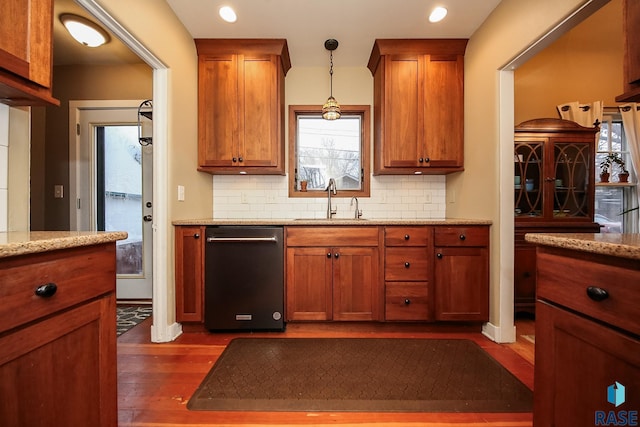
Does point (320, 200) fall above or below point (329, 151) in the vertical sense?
below

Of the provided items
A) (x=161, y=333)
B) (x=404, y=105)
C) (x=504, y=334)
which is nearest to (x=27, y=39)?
(x=161, y=333)

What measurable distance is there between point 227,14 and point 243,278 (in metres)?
2.06

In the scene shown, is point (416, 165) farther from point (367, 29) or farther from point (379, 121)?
point (367, 29)

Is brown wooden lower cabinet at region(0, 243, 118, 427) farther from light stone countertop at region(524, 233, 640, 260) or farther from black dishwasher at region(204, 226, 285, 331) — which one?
light stone countertop at region(524, 233, 640, 260)

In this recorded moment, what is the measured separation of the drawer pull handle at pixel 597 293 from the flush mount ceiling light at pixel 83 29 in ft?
11.4

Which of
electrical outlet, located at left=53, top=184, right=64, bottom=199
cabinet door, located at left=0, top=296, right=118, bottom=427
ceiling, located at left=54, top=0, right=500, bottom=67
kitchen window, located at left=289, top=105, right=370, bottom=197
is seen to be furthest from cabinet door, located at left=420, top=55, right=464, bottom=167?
electrical outlet, located at left=53, top=184, right=64, bottom=199

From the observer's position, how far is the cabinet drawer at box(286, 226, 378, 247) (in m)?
2.19

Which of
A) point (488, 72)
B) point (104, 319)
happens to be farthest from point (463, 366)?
point (488, 72)

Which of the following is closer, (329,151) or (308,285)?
(308,285)

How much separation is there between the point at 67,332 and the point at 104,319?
0.13m

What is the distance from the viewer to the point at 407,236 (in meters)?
2.20

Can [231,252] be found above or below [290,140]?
below

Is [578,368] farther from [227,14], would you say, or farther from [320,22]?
[227,14]

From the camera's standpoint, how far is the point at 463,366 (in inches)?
67.9
